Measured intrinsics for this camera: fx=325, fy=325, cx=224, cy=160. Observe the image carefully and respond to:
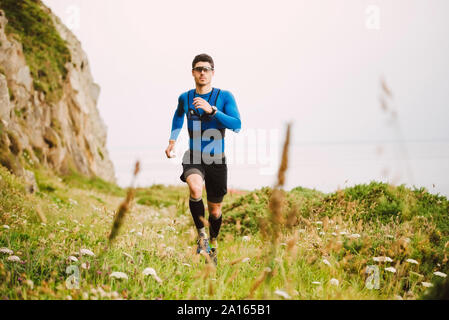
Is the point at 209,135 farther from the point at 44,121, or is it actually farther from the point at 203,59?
the point at 44,121

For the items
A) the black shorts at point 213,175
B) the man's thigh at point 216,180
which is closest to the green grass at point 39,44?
the black shorts at point 213,175

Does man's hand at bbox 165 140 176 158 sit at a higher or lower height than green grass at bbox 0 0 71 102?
lower

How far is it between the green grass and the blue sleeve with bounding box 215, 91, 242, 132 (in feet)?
50.9

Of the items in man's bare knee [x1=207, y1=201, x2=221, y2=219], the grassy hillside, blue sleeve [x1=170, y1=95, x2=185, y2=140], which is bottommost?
the grassy hillside

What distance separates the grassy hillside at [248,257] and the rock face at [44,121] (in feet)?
12.7

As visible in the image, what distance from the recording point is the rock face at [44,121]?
10.9 m

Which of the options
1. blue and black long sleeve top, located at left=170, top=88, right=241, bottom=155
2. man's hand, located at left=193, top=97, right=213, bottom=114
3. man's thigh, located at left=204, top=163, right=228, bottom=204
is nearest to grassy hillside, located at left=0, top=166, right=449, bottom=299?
man's thigh, located at left=204, top=163, right=228, bottom=204

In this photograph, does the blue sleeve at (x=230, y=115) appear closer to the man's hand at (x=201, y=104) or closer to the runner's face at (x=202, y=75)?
the man's hand at (x=201, y=104)

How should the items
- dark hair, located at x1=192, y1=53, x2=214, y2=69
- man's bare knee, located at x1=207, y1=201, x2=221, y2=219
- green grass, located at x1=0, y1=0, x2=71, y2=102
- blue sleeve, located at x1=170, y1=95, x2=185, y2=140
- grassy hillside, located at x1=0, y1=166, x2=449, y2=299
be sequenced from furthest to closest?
1. green grass, located at x1=0, y1=0, x2=71, y2=102
2. blue sleeve, located at x1=170, y1=95, x2=185, y2=140
3. man's bare knee, located at x1=207, y1=201, x2=221, y2=219
4. dark hair, located at x1=192, y1=53, x2=214, y2=69
5. grassy hillside, located at x1=0, y1=166, x2=449, y2=299

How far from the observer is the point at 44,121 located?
672 inches

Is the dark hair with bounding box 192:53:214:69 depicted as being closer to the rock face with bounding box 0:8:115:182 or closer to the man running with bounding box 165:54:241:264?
the man running with bounding box 165:54:241:264

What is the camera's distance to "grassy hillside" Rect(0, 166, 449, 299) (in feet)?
9.25
